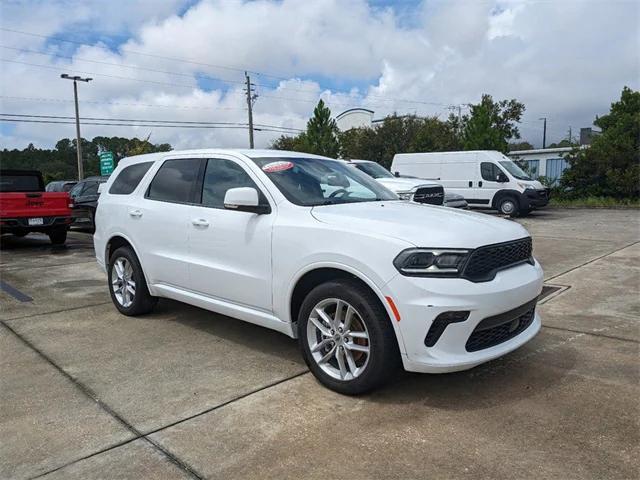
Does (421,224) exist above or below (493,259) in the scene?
above

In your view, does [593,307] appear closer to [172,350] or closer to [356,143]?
[172,350]

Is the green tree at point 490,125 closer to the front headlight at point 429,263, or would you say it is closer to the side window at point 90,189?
the side window at point 90,189

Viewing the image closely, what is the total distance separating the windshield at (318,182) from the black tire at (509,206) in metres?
14.4

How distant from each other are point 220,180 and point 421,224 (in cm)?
196

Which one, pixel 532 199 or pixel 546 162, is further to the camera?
pixel 546 162

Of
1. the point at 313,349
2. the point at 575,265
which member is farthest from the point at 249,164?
the point at 575,265

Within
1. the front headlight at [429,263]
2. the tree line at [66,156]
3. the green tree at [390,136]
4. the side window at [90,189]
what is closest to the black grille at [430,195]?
the front headlight at [429,263]

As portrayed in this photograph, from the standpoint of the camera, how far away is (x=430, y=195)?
40.7 ft

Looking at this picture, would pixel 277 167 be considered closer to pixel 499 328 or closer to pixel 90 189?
pixel 499 328

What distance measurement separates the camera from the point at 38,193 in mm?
11641

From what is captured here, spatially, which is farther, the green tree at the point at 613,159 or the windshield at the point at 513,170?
the green tree at the point at 613,159

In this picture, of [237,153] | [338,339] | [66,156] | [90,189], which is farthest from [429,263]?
[66,156]

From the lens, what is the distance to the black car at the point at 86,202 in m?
13.6

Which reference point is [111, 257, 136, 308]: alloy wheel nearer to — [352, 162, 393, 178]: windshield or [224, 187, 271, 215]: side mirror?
[224, 187, 271, 215]: side mirror
